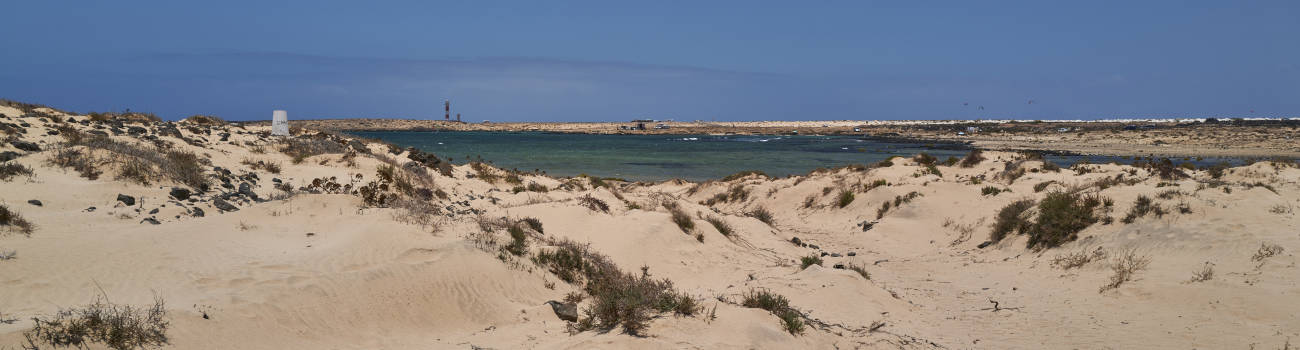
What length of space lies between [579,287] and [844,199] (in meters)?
14.3

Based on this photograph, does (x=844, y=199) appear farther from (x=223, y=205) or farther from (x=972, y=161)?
(x=223, y=205)

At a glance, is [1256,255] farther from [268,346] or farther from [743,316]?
[268,346]

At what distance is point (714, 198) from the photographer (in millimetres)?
26141

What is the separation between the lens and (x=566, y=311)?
729 cm

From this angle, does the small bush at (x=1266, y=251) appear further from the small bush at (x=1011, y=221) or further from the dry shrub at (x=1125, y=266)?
the small bush at (x=1011, y=221)

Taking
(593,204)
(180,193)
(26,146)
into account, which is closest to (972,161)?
(593,204)

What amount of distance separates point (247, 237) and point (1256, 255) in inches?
601

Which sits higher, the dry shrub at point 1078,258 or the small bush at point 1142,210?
the small bush at point 1142,210

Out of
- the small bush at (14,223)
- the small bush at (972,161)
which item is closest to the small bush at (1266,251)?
the small bush at (972,161)

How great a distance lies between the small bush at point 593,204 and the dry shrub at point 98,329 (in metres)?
9.70

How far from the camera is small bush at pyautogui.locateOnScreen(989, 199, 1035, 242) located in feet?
46.7

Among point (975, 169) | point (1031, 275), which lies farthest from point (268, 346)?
point (975, 169)

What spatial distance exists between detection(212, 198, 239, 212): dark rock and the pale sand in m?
0.22

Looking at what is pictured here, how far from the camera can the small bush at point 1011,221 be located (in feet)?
46.7
